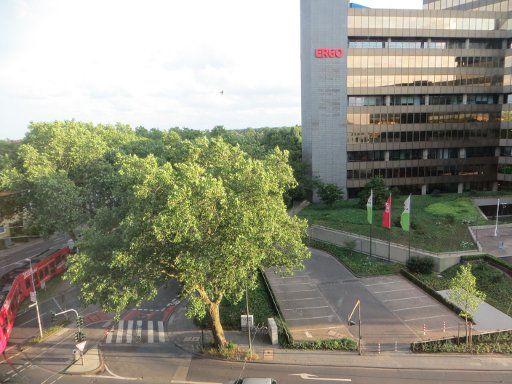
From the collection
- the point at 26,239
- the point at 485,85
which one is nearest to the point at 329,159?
the point at 485,85

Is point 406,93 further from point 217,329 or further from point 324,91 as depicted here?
point 217,329

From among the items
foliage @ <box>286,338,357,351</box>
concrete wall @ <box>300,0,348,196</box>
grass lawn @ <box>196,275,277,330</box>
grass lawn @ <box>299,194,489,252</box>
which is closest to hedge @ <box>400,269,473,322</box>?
grass lawn @ <box>299,194,489,252</box>

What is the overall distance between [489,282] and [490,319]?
694 centimetres

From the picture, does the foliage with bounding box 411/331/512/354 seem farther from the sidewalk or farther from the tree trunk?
the tree trunk

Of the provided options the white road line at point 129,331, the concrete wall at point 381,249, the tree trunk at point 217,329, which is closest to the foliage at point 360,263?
the concrete wall at point 381,249

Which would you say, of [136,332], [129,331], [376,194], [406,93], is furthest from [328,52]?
[129,331]

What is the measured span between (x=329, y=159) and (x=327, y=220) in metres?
16.2

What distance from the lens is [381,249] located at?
146 ft

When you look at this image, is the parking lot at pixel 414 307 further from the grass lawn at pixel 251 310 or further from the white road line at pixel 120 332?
the white road line at pixel 120 332

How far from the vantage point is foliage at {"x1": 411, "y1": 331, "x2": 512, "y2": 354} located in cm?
2628

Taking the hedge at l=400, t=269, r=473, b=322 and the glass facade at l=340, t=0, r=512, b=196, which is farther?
the glass facade at l=340, t=0, r=512, b=196

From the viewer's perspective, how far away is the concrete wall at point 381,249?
40.2m

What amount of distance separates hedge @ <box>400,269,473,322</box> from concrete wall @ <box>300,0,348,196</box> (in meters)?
29.6

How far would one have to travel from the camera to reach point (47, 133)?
2080 inches
